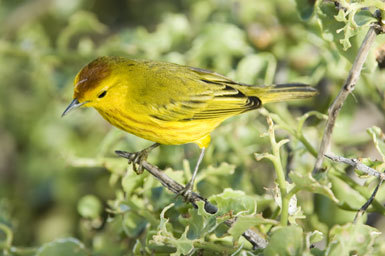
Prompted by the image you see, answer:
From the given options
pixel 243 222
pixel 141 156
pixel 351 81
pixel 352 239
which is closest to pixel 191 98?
pixel 141 156

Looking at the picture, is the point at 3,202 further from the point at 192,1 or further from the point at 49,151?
the point at 192,1

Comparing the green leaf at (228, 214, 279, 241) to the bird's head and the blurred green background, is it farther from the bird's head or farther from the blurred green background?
the bird's head

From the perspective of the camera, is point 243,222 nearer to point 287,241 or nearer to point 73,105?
point 287,241

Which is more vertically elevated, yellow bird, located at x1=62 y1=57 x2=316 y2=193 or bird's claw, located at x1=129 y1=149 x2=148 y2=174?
yellow bird, located at x1=62 y1=57 x2=316 y2=193

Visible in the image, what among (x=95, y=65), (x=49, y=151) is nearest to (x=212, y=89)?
(x=95, y=65)

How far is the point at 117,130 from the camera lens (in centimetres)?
195

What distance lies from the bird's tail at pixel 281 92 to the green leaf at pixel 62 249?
0.84 meters

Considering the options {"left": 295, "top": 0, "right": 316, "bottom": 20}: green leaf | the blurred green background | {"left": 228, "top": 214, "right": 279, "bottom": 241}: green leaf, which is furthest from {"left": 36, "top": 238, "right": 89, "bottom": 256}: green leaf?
{"left": 295, "top": 0, "right": 316, "bottom": 20}: green leaf

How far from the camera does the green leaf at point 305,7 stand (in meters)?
1.60

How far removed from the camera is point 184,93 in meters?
1.83

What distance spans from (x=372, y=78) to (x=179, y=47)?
0.96 metres

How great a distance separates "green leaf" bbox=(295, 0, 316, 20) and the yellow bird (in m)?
0.36

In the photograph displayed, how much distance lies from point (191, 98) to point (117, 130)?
31 centimetres

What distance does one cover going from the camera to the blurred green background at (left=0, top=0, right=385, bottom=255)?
1.82m
